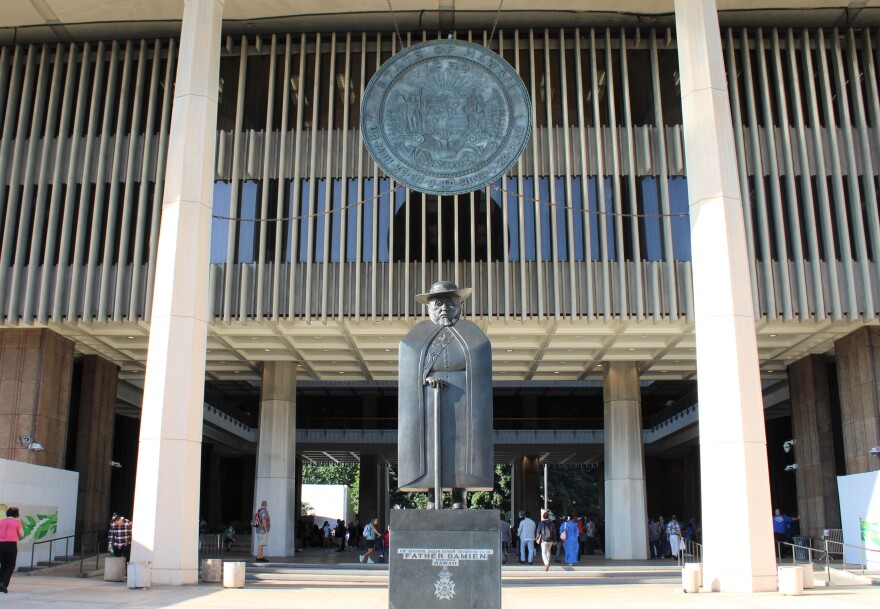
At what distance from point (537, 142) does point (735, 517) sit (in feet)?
38.2

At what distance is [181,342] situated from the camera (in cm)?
1767

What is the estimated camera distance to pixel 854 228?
76.1 feet

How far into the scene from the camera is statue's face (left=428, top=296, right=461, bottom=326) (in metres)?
9.64

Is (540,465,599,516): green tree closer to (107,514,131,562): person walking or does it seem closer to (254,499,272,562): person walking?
(254,499,272,562): person walking

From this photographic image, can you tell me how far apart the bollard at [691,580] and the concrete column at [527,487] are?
30.5 metres

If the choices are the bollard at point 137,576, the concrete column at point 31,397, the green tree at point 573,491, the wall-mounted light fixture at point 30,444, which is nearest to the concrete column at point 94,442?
the concrete column at point 31,397

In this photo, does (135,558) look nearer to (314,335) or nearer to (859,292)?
(314,335)

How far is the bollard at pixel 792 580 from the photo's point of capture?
50.6ft

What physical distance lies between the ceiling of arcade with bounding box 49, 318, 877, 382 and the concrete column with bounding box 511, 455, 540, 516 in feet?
53.4

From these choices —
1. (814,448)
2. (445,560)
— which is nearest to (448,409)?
(445,560)

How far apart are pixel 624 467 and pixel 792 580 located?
13463mm

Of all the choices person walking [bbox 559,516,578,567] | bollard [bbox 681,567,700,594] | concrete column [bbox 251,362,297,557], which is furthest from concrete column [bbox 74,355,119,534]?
bollard [bbox 681,567,700,594]

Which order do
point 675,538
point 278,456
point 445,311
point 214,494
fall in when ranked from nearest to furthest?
1. point 445,311
2. point 675,538
3. point 278,456
4. point 214,494

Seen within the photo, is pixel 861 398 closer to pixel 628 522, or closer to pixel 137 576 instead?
pixel 628 522
